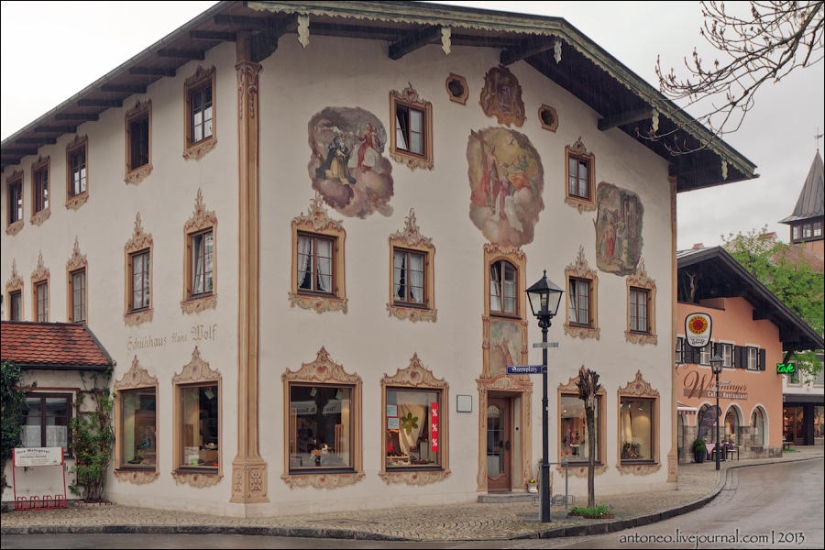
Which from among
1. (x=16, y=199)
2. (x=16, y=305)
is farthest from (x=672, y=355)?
(x=16, y=199)

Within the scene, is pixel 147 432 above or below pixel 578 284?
below

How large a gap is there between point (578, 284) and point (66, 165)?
1172cm

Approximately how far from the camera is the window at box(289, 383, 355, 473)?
1942cm

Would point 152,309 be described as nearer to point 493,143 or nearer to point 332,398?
point 332,398

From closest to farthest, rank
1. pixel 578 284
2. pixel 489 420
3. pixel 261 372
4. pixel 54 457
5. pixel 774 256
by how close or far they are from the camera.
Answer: pixel 261 372 < pixel 54 457 < pixel 489 420 < pixel 578 284 < pixel 774 256

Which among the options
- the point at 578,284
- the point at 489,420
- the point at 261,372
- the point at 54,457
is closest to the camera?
the point at 261,372

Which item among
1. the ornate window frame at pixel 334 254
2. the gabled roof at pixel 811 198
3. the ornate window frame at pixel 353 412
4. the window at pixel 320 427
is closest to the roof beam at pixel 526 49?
the ornate window frame at pixel 334 254

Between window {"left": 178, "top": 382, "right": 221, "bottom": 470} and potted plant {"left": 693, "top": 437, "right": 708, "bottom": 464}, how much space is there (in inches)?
1002

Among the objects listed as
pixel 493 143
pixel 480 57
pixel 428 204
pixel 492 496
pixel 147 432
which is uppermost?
pixel 480 57

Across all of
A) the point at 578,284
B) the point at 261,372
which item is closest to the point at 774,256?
the point at 578,284

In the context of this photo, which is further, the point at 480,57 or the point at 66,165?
the point at 66,165

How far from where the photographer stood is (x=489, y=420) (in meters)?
22.9

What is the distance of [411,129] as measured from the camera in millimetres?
21984

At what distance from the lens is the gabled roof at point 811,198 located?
110m
